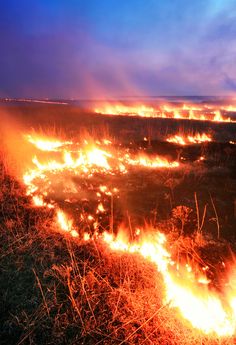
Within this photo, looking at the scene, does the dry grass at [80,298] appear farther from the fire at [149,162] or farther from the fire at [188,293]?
the fire at [149,162]

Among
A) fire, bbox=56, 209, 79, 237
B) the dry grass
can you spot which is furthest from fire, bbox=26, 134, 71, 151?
the dry grass

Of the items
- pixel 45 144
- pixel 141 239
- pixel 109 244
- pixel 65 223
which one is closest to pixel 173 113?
pixel 45 144

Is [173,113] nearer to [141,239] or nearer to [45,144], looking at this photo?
[45,144]

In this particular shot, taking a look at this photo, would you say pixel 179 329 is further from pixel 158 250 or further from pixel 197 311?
pixel 158 250

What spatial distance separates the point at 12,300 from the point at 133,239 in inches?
110

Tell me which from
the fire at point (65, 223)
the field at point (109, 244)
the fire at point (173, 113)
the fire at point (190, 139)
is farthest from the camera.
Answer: the fire at point (173, 113)

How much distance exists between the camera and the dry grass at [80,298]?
12.6 feet

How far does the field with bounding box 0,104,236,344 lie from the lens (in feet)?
13.0

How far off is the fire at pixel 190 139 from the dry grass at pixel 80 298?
38.4 ft

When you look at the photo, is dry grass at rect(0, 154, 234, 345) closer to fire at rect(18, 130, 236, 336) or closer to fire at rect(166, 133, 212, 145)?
fire at rect(18, 130, 236, 336)

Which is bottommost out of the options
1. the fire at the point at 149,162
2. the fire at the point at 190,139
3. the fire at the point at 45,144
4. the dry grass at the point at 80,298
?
the dry grass at the point at 80,298

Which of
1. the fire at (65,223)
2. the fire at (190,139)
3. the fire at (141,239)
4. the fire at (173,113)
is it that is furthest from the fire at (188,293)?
the fire at (173,113)

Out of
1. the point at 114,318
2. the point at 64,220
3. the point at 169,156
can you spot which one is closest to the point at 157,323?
the point at 114,318

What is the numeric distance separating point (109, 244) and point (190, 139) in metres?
12.2
